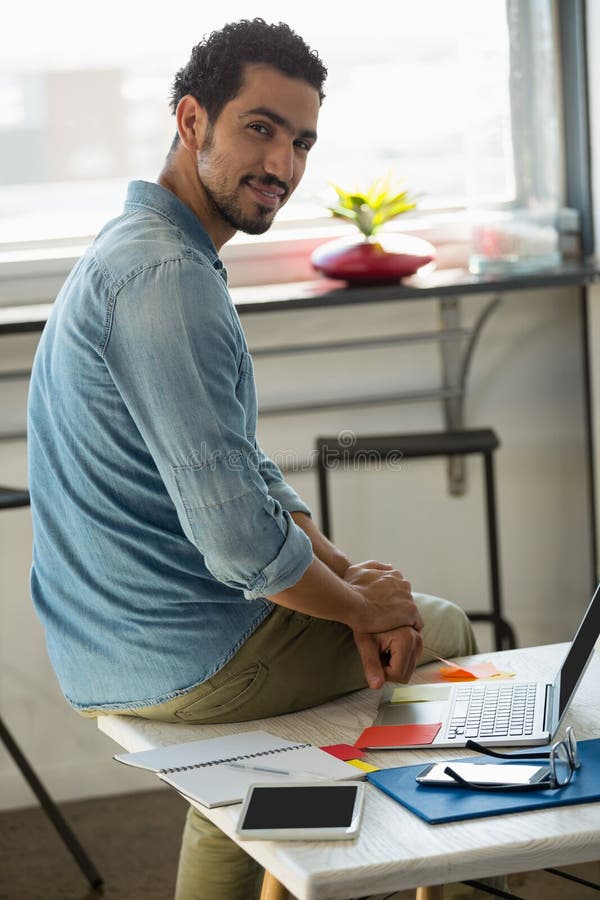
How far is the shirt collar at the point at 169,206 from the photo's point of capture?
1.57m

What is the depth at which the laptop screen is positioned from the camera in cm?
130

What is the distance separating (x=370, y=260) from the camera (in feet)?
8.86

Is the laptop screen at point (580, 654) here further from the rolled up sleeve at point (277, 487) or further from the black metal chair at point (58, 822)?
the black metal chair at point (58, 822)

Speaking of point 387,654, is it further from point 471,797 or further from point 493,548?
point 493,548

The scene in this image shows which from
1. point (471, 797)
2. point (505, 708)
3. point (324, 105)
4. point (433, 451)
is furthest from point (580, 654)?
point (324, 105)

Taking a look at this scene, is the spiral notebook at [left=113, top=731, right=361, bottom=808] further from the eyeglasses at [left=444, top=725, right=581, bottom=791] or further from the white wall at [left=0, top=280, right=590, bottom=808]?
the white wall at [left=0, top=280, right=590, bottom=808]

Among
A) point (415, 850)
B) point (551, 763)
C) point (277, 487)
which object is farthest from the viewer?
point (277, 487)

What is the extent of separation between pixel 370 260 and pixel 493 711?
1.48 m

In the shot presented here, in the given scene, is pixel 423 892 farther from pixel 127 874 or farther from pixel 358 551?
pixel 358 551

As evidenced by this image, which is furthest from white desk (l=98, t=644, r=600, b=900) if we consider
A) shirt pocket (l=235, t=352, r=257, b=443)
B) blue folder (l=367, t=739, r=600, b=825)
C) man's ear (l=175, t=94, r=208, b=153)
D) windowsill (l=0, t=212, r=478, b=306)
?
windowsill (l=0, t=212, r=478, b=306)

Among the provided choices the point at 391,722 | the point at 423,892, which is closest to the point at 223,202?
the point at 391,722

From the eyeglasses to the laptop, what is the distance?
4 centimetres

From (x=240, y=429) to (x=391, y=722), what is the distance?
0.38 m

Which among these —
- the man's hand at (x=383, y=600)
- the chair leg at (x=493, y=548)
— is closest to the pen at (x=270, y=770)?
the man's hand at (x=383, y=600)
